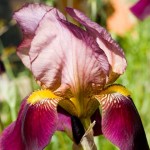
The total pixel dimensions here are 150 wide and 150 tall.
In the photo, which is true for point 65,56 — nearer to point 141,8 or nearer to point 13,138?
point 13,138

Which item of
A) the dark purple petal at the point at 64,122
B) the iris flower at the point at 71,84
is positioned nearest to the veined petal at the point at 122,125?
the iris flower at the point at 71,84

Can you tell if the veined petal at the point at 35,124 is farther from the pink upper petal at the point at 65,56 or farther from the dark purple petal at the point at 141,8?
the dark purple petal at the point at 141,8

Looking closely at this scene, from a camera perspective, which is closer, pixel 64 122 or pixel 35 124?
pixel 35 124

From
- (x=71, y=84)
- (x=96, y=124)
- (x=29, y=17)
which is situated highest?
(x=29, y=17)

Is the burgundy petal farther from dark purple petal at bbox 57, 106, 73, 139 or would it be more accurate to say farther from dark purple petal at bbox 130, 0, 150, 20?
dark purple petal at bbox 130, 0, 150, 20

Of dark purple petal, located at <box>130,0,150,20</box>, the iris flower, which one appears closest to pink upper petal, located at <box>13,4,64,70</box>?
the iris flower

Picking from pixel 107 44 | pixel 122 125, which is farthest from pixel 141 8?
pixel 122 125
